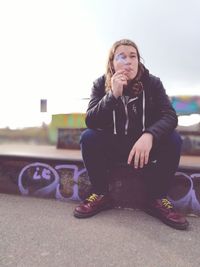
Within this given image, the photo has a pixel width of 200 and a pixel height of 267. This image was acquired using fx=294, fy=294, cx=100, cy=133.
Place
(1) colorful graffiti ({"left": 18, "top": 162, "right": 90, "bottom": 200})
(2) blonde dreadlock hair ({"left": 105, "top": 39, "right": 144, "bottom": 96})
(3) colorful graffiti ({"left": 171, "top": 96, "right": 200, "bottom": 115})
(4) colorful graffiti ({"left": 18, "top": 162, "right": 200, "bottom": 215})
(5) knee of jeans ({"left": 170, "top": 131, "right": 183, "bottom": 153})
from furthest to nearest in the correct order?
(3) colorful graffiti ({"left": 171, "top": 96, "right": 200, "bottom": 115})
(1) colorful graffiti ({"left": 18, "top": 162, "right": 90, "bottom": 200})
(4) colorful graffiti ({"left": 18, "top": 162, "right": 200, "bottom": 215})
(2) blonde dreadlock hair ({"left": 105, "top": 39, "right": 144, "bottom": 96})
(5) knee of jeans ({"left": 170, "top": 131, "right": 183, "bottom": 153})

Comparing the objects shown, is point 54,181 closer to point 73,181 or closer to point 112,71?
point 73,181

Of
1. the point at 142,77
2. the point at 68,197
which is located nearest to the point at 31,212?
the point at 68,197

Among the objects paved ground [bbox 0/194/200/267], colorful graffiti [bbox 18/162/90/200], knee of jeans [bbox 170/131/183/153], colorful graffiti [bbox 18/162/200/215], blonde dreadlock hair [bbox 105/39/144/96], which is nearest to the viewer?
paved ground [bbox 0/194/200/267]

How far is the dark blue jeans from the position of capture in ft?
6.44

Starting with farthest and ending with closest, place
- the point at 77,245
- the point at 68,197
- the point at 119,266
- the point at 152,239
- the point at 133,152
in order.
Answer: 1. the point at 68,197
2. the point at 133,152
3. the point at 152,239
4. the point at 77,245
5. the point at 119,266

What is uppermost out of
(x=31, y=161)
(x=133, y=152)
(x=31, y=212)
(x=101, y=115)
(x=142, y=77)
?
(x=142, y=77)

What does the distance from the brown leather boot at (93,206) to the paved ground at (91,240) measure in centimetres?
4

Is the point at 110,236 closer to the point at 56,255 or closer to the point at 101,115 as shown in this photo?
the point at 56,255

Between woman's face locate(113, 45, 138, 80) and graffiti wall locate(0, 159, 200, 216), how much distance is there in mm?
740

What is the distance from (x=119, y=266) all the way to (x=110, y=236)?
347 millimetres

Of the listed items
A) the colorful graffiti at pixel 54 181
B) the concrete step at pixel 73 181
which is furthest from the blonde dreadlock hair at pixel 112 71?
the colorful graffiti at pixel 54 181

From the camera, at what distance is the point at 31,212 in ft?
6.84

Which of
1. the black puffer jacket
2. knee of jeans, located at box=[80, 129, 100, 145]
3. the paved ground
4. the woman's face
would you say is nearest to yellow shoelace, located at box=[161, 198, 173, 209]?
the paved ground

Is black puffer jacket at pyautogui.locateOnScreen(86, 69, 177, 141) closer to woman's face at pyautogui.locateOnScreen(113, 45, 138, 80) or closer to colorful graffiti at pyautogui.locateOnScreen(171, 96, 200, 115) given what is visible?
woman's face at pyautogui.locateOnScreen(113, 45, 138, 80)
